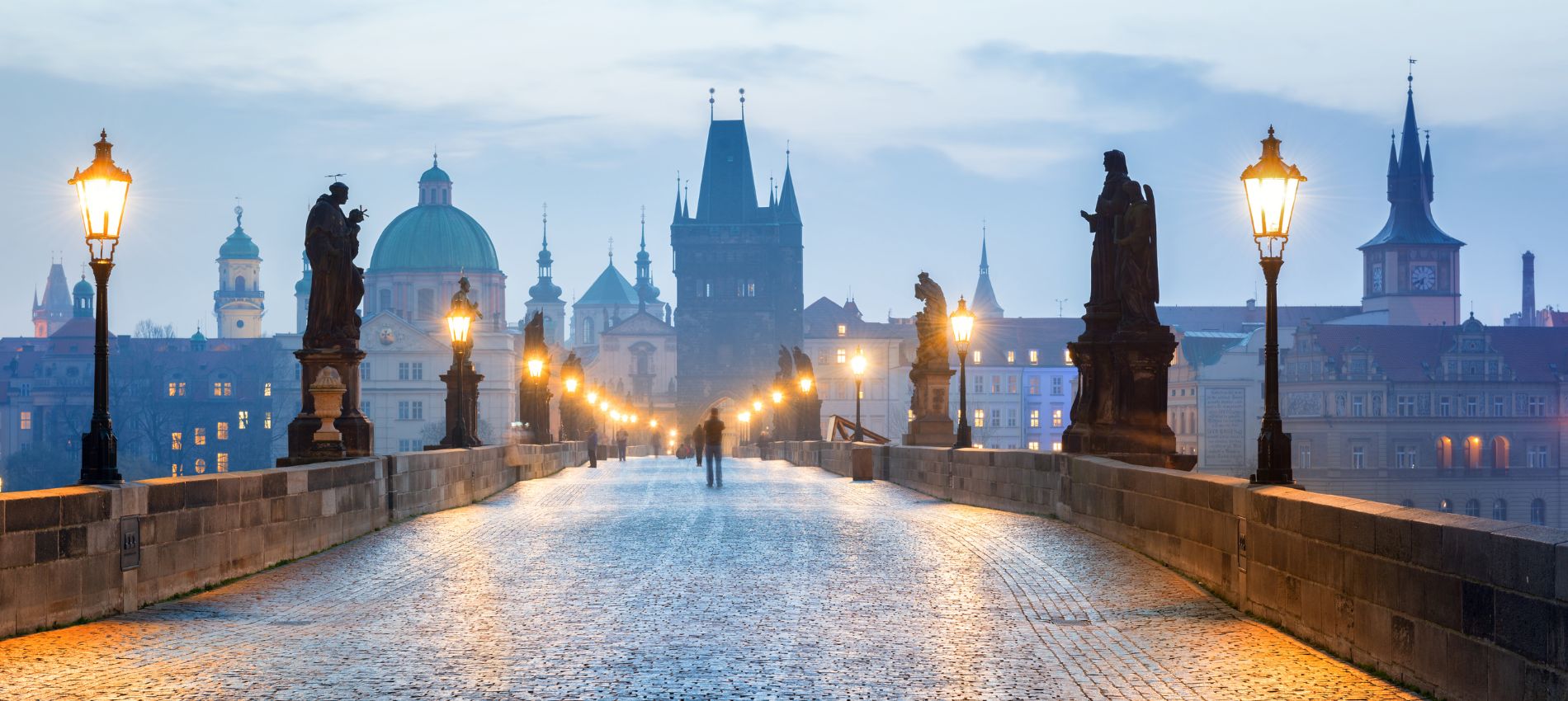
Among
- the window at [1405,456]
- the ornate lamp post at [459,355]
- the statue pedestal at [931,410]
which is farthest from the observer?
the window at [1405,456]

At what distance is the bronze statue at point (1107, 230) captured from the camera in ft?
75.0

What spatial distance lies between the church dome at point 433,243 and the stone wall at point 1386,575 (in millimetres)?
159602

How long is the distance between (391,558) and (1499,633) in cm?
1103

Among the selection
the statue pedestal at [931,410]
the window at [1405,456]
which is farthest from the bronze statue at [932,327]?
the window at [1405,456]

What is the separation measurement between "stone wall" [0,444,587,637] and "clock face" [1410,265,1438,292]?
157397 mm

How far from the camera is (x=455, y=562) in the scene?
16.5 meters

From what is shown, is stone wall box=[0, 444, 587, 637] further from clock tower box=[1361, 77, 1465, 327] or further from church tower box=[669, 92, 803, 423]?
clock tower box=[1361, 77, 1465, 327]

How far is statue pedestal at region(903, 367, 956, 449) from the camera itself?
39188mm

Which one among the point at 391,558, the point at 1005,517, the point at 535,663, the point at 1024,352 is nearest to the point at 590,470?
the point at 1005,517

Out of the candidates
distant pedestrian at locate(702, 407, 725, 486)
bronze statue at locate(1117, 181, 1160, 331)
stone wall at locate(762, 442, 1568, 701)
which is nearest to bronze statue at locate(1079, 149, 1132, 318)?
bronze statue at locate(1117, 181, 1160, 331)

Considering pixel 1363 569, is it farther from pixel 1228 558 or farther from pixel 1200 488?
pixel 1200 488

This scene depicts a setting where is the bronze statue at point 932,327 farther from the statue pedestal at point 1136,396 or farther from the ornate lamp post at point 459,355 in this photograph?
the statue pedestal at point 1136,396

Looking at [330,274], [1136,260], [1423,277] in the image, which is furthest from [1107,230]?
[1423,277]

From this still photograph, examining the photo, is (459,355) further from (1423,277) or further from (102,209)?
(1423,277)
